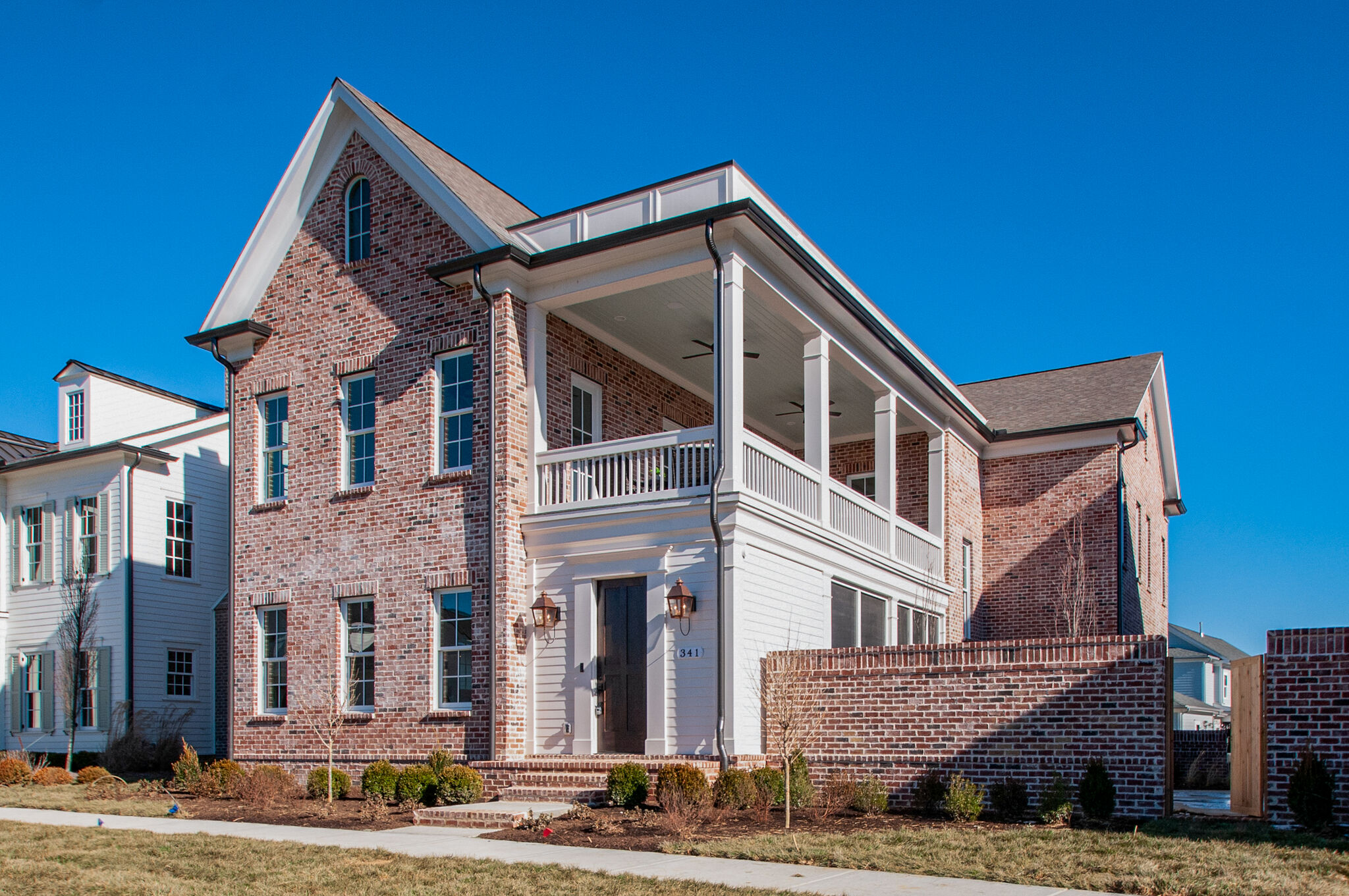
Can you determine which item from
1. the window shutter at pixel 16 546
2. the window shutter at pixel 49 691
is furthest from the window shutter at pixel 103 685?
the window shutter at pixel 16 546

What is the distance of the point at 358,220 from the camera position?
17734mm

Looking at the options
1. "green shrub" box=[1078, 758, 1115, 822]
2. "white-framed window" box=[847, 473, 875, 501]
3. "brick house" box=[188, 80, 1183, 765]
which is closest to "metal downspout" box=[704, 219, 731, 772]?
"brick house" box=[188, 80, 1183, 765]

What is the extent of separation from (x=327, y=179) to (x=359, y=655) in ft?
24.8

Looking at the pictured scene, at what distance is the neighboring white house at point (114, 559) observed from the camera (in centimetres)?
2303

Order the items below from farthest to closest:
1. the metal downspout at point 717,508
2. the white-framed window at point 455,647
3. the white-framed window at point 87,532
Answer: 1. the white-framed window at point 87,532
2. the white-framed window at point 455,647
3. the metal downspout at point 717,508

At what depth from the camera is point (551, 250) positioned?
50.1 ft

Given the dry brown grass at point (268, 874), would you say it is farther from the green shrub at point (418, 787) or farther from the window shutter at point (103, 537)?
the window shutter at point (103, 537)

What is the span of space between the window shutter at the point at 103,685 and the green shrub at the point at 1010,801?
18.2 meters

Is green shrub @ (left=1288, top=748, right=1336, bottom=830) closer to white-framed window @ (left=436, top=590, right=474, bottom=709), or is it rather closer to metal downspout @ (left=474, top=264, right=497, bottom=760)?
metal downspout @ (left=474, top=264, right=497, bottom=760)

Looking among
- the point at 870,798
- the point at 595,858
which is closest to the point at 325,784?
the point at 595,858

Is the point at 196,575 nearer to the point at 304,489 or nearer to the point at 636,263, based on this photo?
the point at 304,489

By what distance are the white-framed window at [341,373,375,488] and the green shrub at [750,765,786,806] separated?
7671 mm

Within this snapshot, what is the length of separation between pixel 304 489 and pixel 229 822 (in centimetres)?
589

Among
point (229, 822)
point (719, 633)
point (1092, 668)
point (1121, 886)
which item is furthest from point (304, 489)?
point (1121, 886)
